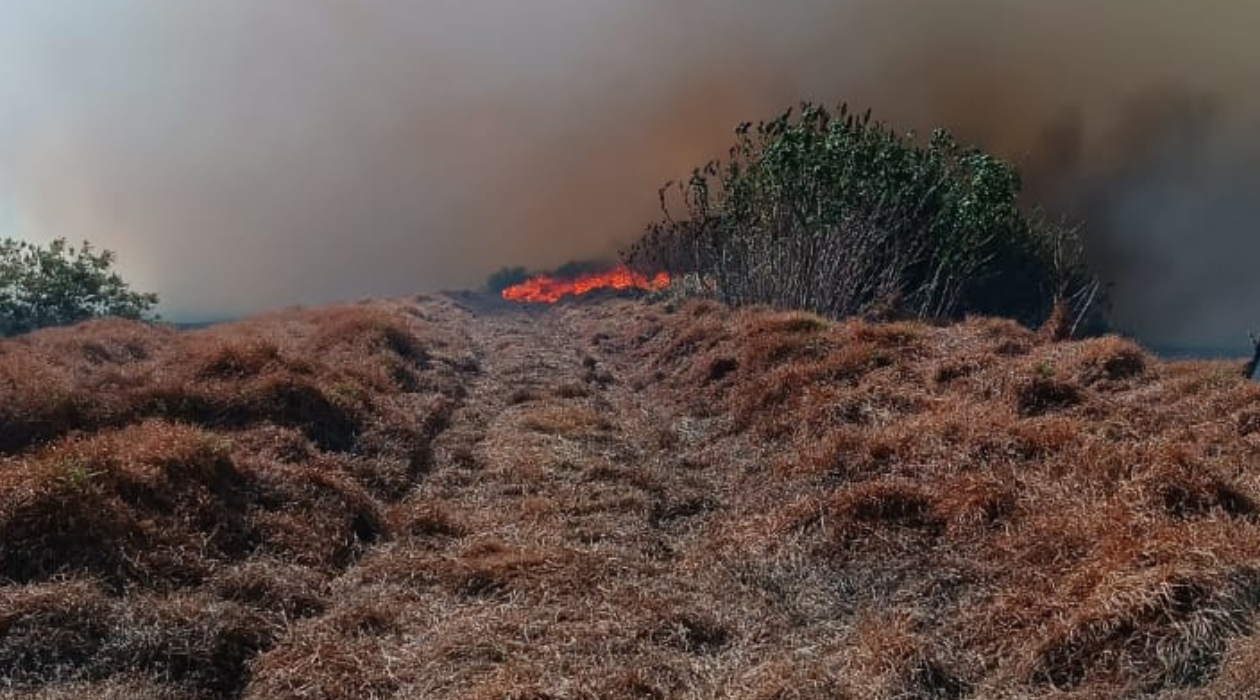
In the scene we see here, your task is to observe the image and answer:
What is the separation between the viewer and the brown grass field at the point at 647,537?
6.96m

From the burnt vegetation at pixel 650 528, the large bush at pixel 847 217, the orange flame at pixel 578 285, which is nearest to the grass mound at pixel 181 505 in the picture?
the burnt vegetation at pixel 650 528

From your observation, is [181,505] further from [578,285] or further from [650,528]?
[578,285]

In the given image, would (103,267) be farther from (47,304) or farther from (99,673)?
(99,673)

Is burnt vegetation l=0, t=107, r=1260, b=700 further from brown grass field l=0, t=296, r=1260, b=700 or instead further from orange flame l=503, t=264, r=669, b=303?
orange flame l=503, t=264, r=669, b=303

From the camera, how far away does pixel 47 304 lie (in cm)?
4316

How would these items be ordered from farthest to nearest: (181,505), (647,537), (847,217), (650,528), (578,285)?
1. (578,285)
2. (847,217)
3. (650,528)
4. (647,537)
5. (181,505)

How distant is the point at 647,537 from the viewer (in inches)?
433

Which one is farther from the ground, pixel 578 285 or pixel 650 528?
pixel 578 285

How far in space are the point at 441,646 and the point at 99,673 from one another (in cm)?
280

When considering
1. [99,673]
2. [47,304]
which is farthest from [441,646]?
[47,304]

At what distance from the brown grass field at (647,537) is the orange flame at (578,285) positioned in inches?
1510

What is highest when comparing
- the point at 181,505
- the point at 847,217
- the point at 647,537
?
the point at 847,217

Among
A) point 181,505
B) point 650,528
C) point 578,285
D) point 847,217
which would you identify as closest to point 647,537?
point 650,528

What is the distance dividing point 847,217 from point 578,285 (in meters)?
43.7
